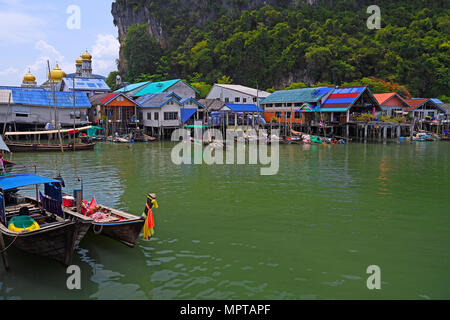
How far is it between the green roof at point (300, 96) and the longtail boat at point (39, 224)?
41.8 metres

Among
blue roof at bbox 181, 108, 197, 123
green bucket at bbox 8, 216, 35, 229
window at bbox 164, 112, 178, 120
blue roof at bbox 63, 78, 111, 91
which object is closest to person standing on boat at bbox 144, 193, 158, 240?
green bucket at bbox 8, 216, 35, 229

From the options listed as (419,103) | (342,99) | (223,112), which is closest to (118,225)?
(223,112)

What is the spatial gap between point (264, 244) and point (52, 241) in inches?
215

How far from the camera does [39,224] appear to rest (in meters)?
10.2

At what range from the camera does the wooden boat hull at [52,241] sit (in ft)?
28.3

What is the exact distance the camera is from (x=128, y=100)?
159 feet

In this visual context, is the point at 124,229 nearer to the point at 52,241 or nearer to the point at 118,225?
the point at 118,225

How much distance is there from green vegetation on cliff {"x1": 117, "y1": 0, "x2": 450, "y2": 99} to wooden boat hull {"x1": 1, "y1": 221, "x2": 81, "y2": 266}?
59.7 metres

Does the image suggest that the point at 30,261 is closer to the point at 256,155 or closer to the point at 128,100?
the point at 256,155

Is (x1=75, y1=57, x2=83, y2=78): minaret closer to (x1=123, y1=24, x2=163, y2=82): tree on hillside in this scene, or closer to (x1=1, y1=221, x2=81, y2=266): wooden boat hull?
(x1=123, y1=24, x2=163, y2=82): tree on hillside

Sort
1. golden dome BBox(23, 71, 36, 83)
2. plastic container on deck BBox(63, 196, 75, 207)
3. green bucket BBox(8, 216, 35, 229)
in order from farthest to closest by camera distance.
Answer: golden dome BBox(23, 71, 36, 83) → plastic container on deck BBox(63, 196, 75, 207) → green bucket BBox(8, 216, 35, 229)

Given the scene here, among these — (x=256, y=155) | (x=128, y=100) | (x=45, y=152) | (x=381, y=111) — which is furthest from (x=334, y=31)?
(x=45, y=152)

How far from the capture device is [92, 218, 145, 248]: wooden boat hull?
9922 millimetres
